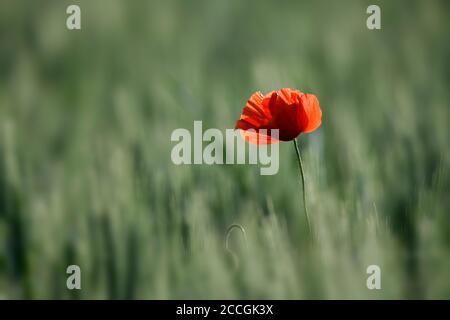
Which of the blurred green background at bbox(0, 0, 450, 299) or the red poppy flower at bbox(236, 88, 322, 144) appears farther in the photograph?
the red poppy flower at bbox(236, 88, 322, 144)

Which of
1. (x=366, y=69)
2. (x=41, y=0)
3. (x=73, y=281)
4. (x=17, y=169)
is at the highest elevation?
(x=41, y=0)

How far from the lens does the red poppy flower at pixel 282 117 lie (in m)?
1.00

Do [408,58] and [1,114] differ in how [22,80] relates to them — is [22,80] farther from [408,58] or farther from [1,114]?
[408,58]

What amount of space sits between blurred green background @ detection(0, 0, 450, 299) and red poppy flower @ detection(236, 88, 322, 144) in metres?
0.04

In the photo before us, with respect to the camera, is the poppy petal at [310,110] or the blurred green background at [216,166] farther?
the poppy petal at [310,110]

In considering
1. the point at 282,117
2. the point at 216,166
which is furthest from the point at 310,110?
the point at 216,166

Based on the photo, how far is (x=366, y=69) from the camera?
5.31ft

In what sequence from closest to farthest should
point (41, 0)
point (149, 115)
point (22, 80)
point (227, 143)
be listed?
point (227, 143), point (149, 115), point (22, 80), point (41, 0)

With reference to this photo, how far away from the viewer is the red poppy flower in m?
1.00

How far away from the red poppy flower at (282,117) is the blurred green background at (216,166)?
40mm

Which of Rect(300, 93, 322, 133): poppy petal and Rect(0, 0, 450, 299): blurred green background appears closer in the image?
Rect(0, 0, 450, 299): blurred green background

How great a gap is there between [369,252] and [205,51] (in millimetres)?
1155

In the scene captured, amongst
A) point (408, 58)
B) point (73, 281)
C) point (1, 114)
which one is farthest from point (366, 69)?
point (73, 281)

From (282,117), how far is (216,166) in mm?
146
